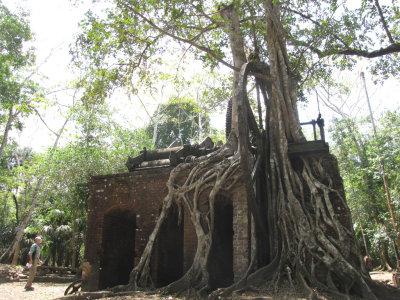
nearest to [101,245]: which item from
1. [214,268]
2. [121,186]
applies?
[121,186]

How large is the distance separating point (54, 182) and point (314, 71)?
447 inches

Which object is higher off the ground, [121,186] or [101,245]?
[121,186]

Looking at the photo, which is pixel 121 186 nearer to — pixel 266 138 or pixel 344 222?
pixel 266 138

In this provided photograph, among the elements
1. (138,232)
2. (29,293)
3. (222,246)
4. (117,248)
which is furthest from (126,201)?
(29,293)

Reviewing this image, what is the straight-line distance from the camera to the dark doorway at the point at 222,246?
8102 millimetres

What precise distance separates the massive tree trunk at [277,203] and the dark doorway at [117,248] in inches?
92.2

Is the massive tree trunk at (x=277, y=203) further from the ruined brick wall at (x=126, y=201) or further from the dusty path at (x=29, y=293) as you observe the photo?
the dusty path at (x=29, y=293)

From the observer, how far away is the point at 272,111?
844 centimetres

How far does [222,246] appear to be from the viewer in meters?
8.70

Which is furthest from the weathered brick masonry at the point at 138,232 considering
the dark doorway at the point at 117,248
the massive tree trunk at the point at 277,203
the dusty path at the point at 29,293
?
the dusty path at the point at 29,293

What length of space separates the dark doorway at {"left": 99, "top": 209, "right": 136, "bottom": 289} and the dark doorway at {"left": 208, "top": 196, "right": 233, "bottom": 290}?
282 centimetres

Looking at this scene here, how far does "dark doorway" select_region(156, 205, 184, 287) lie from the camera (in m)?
8.54

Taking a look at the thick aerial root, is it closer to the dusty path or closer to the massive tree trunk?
the massive tree trunk

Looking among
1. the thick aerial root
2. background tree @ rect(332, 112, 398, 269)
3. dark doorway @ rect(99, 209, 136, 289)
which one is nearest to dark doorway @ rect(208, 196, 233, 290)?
the thick aerial root
